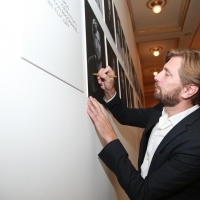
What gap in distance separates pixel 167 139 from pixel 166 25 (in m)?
3.88

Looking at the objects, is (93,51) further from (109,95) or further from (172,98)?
(172,98)

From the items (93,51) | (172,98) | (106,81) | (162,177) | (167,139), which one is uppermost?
(93,51)

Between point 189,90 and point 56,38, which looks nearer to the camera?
point 56,38

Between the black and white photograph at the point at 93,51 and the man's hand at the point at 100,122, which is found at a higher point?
the black and white photograph at the point at 93,51

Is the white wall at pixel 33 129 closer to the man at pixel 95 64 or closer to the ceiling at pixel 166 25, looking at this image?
the man at pixel 95 64

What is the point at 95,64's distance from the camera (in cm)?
107

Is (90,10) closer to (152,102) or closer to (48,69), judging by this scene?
(48,69)

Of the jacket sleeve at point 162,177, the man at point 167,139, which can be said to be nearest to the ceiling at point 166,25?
the man at point 167,139

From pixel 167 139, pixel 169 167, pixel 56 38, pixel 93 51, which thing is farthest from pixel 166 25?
pixel 56 38

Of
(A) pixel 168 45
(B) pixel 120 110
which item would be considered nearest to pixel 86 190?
(B) pixel 120 110

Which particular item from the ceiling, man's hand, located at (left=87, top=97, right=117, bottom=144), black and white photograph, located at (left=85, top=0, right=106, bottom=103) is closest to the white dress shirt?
man's hand, located at (left=87, top=97, right=117, bottom=144)

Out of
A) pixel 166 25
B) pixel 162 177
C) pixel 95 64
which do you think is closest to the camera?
pixel 162 177

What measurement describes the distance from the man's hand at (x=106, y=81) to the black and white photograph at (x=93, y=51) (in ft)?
0.09

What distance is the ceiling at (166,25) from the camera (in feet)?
11.6
